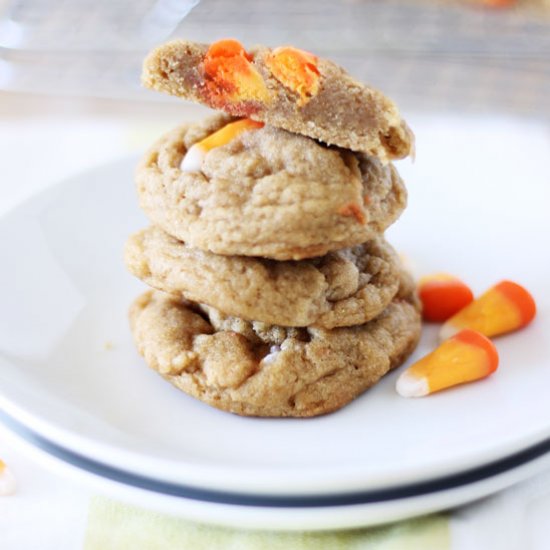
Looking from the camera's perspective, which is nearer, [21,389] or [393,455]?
→ [393,455]

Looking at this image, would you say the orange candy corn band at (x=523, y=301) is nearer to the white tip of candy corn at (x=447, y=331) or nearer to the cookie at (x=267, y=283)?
the white tip of candy corn at (x=447, y=331)

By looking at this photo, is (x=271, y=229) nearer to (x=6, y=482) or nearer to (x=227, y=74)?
(x=227, y=74)

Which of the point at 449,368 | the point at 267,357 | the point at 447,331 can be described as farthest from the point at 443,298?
the point at 267,357

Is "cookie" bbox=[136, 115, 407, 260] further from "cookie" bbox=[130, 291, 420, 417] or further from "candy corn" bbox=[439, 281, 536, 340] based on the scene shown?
"candy corn" bbox=[439, 281, 536, 340]

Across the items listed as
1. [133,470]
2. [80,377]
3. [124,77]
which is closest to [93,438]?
[133,470]

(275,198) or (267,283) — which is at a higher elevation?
(275,198)

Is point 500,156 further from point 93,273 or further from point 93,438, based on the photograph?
point 93,438
